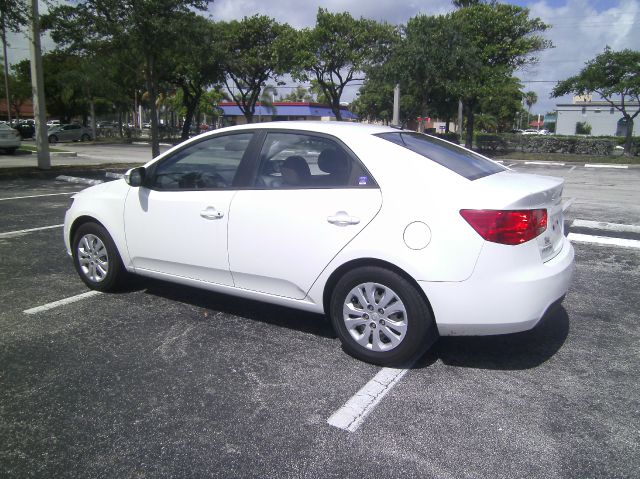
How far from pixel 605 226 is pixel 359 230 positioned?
22.4ft

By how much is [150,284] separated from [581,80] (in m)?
27.2

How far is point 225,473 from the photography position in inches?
99.8

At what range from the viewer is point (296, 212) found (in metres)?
3.76

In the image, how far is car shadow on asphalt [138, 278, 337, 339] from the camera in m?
4.40

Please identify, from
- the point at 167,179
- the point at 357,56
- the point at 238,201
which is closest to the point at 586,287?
the point at 238,201

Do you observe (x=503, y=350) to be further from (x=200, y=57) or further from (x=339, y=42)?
(x=339, y=42)

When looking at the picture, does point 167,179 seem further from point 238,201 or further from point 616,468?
point 616,468

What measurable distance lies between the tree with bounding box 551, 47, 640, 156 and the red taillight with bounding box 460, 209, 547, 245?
26316mm

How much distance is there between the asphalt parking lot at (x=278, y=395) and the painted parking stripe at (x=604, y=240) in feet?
8.83

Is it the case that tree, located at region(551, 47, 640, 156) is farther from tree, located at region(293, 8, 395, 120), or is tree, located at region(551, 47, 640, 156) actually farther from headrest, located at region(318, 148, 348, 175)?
headrest, located at region(318, 148, 348, 175)

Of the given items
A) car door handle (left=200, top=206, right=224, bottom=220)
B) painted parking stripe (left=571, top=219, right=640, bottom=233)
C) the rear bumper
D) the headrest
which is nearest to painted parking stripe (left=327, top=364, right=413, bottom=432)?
the rear bumper

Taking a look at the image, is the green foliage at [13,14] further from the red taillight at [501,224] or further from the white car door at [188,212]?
the red taillight at [501,224]

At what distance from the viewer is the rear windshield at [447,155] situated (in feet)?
12.3

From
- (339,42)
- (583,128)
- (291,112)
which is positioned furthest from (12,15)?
(583,128)
